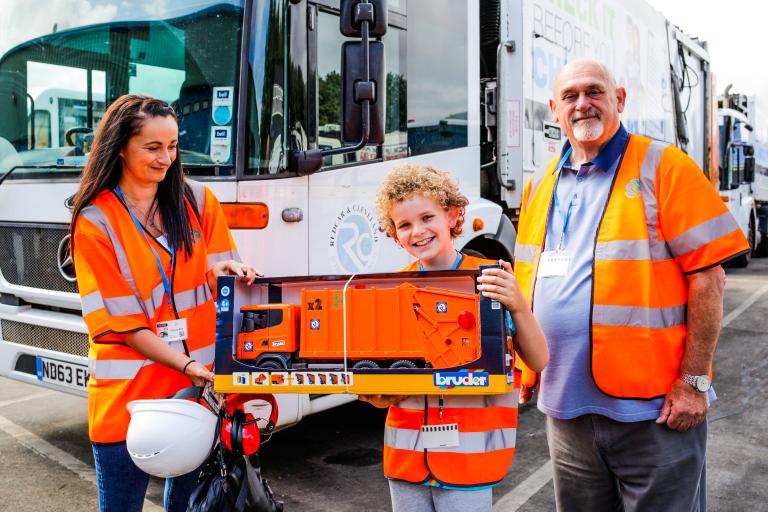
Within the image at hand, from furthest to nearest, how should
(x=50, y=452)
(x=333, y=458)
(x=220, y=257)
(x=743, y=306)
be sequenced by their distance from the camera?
(x=743, y=306) → (x=50, y=452) → (x=333, y=458) → (x=220, y=257)

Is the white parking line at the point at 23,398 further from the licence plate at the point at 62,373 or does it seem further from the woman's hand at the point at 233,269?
the woman's hand at the point at 233,269

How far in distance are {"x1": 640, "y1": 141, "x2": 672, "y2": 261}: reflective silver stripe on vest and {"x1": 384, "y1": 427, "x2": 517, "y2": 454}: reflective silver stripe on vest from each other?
620 mm

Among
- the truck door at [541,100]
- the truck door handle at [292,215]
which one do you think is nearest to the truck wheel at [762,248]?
the truck door at [541,100]

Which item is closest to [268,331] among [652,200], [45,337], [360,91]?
[652,200]

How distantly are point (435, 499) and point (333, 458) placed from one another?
7.60 feet

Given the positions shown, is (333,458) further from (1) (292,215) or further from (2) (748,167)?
(2) (748,167)

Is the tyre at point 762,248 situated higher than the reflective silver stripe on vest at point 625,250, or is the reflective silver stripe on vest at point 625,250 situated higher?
the reflective silver stripe on vest at point 625,250

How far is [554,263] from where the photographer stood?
2.09 meters

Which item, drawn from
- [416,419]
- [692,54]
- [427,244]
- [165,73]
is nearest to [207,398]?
[416,419]

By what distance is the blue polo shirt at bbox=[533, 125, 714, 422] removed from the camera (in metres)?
1.99

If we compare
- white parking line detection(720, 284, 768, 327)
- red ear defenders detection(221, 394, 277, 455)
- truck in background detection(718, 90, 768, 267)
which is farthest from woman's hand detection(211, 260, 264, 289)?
truck in background detection(718, 90, 768, 267)

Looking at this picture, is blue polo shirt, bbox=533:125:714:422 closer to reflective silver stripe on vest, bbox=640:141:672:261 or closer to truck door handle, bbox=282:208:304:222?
reflective silver stripe on vest, bbox=640:141:672:261

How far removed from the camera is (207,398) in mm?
1944

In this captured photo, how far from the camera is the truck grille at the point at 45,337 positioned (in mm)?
3491
